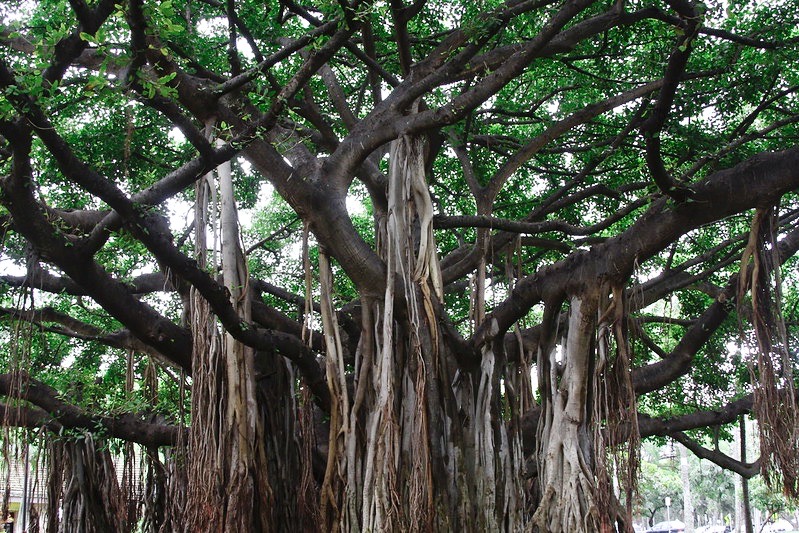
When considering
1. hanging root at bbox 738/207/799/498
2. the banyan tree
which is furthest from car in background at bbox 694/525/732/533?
hanging root at bbox 738/207/799/498

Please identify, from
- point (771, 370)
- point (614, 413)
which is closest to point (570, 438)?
point (614, 413)

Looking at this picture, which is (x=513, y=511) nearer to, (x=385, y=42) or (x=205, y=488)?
(x=205, y=488)

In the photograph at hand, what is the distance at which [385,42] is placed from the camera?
5910 millimetres

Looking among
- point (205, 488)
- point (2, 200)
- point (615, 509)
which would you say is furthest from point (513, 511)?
point (2, 200)

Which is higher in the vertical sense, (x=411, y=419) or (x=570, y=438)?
(x=411, y=419)

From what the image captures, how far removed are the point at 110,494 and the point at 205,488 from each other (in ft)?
6.52

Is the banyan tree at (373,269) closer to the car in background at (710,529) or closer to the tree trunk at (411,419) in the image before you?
the tree trunk at (411,419)

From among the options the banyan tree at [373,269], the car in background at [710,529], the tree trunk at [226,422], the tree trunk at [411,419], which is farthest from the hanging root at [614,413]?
the car in background at [710,529]

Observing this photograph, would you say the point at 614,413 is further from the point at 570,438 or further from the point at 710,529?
the point at 710,529

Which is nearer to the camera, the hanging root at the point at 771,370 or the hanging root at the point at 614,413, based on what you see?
the hanging root at the point at 771,370

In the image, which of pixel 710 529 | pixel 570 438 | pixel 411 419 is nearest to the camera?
pixel 570 438

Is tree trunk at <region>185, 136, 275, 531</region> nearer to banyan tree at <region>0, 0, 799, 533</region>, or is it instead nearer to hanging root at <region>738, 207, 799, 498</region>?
banyan tree at <region>0, 0, 799, 533</region>

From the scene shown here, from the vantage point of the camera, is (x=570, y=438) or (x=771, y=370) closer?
(x=771, y=370)

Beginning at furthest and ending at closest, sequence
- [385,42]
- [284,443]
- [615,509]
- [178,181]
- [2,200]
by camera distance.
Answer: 1. [385,42]
2. [284,443]
3. [615,509]
4. [178,181]
5. [2,200]
